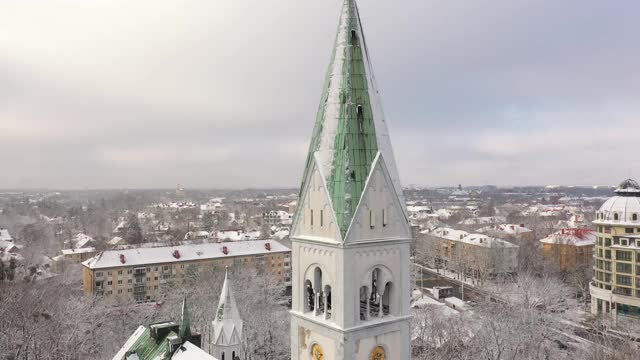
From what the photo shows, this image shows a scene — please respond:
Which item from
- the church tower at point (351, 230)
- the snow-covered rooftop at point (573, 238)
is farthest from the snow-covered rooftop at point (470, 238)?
the church tower at point (351, 230)

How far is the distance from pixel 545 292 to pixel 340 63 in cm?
4866

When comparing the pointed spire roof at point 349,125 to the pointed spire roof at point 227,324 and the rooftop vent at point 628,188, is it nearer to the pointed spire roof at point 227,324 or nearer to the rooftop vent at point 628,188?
the pointed spire roof at point 227,324

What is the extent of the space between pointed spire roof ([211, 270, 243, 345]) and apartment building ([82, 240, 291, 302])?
37101 mm

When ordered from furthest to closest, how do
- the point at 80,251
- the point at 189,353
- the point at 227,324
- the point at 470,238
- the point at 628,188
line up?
the point at 470,238 < the point at 80,251 < the point at 628,188 < the point at 227,324 < the point at 189,353

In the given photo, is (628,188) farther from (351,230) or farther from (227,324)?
(351,230)

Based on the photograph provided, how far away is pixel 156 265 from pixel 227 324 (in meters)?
46.1

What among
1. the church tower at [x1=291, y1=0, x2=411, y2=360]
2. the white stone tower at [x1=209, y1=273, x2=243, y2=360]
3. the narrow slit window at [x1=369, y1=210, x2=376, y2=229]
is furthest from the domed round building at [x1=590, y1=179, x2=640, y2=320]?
the narrow slit window at [x1=369, y1=210, x2=376, y2=229]

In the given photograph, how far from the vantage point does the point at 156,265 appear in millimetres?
73812

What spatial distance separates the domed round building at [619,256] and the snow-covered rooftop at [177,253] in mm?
49869

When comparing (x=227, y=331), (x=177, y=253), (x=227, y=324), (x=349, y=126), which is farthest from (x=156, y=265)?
(x=349, y=126)

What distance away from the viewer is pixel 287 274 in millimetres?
86562

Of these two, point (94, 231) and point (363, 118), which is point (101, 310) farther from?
point (94, 231)

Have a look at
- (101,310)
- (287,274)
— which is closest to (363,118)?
(101,310)

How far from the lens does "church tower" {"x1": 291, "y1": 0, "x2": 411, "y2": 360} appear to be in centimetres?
1386
